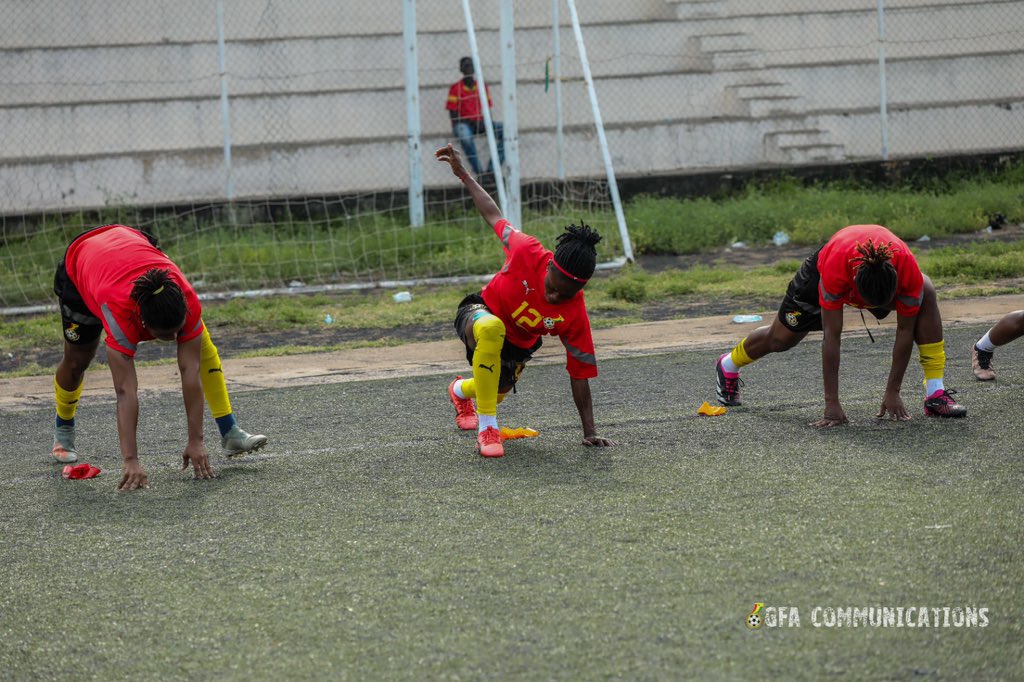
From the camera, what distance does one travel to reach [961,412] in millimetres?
6289

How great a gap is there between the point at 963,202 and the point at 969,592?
11.8m

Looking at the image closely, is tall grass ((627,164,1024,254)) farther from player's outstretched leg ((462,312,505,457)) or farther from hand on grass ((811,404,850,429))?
player's outstretched leg ((462,312,505,457))

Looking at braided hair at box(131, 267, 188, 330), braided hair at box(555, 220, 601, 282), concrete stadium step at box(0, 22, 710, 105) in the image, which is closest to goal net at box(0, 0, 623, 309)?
concrete stadium step at box(0, 22, 710, 105)

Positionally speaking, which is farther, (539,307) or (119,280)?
(539,307)

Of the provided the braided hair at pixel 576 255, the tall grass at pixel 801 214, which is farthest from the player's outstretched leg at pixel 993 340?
the tall grass at pixel 801 214

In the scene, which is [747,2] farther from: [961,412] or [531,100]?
[961,412]

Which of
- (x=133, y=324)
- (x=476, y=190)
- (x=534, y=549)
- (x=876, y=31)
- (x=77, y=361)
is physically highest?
(x=876, y=31)

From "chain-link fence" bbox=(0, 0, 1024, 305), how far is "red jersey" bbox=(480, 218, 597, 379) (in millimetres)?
7645

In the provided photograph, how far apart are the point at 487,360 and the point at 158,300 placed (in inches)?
61.5

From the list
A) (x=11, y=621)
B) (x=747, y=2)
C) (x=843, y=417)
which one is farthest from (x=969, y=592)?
(x=747, y=2)

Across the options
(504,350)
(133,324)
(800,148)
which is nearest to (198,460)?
(133,324)

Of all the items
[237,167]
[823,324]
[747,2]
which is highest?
[747,2]

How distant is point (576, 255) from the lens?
228 inches

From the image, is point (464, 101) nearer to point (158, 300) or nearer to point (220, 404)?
point (220, 404)
